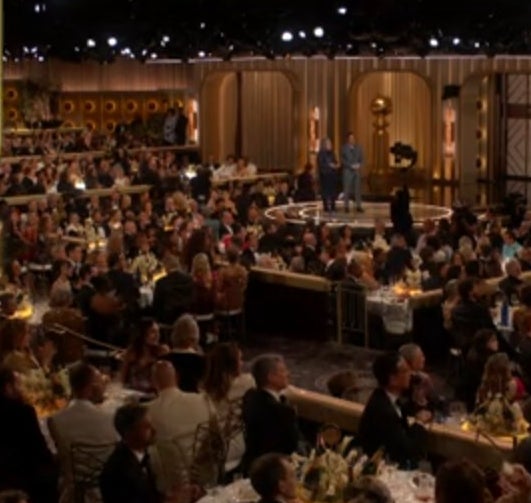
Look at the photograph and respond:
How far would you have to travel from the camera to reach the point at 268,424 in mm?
6973

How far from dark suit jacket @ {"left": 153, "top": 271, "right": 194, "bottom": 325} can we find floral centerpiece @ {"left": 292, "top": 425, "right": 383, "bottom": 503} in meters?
5.51

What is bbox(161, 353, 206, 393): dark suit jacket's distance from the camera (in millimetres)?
8375

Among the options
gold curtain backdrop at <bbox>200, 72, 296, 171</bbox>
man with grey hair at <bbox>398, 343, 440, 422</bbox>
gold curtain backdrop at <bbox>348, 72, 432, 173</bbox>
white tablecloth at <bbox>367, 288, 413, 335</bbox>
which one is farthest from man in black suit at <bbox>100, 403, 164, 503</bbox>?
gold curtain backdrop at <bbox>200, 72, 296, 171</bbox>

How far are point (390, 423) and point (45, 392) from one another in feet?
8.34

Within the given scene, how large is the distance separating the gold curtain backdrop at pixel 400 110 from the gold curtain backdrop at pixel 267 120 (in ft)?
6.97

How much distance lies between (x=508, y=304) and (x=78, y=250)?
4.38 metres

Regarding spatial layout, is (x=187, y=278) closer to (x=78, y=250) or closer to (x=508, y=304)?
(x=78, y=250)

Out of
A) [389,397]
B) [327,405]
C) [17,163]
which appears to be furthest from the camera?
[17,163]

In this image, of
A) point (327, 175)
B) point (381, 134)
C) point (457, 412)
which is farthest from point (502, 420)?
point (381, 134)

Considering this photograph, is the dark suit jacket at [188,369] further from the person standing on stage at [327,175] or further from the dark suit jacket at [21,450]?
the person standing on stage at [327,175]

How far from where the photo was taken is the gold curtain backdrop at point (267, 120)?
33531 mm

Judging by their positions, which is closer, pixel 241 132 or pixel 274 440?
pixel 274 440

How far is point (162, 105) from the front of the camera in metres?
35.4

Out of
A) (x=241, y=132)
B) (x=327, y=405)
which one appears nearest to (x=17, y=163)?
(x=241, y=132)
